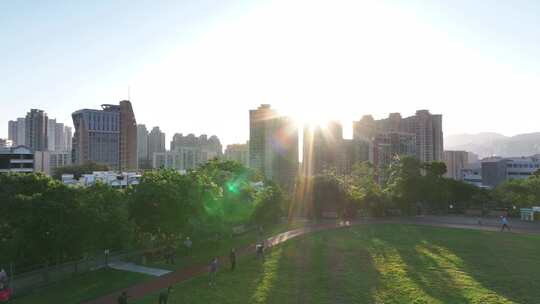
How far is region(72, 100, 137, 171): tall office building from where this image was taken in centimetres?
15238

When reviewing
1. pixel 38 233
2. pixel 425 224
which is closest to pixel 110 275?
A: pixel 38 233

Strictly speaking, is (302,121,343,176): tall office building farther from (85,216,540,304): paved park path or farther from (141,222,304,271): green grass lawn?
(141,222,304,271): green grass lawn

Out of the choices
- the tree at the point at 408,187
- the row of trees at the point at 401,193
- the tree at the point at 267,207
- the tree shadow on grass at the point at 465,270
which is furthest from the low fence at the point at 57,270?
the tree at the point at 408,187

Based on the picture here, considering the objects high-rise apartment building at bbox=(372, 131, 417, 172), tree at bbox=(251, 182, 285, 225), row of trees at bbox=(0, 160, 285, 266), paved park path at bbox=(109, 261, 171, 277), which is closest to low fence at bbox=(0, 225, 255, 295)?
paved park path at bbox=(109, 261, 171, 277)

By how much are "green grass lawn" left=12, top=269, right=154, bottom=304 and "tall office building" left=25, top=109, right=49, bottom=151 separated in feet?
589

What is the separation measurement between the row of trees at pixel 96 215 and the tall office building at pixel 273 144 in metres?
98.8

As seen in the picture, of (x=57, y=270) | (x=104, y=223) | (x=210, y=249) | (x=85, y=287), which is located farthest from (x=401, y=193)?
(x=57, y=270)

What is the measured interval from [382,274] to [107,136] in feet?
493

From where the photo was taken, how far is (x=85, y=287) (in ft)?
87.2

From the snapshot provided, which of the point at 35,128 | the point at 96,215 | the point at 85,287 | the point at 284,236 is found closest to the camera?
the point at 85,287

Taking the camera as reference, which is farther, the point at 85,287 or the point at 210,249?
the point at 210,249

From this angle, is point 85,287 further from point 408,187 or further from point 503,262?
point 408,187

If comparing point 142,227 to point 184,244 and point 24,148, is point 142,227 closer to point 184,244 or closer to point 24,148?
point 184,244

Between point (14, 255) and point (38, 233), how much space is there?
2.08 metres
